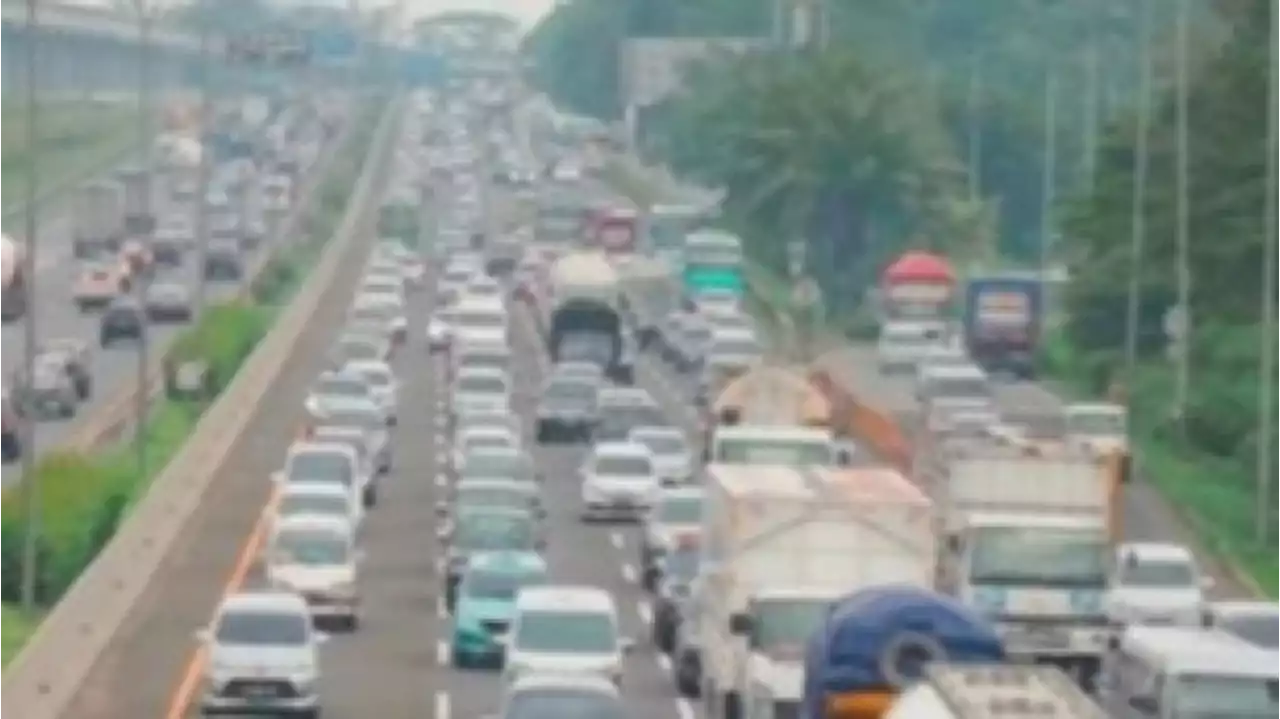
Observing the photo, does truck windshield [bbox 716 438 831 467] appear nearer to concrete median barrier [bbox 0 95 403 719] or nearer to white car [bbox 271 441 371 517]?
white car [bbox 271 441 371 517]

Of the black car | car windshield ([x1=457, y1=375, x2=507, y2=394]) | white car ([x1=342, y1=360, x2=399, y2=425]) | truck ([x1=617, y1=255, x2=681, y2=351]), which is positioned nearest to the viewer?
white car ([x1=342, y1=360, x2=399, y2=425])

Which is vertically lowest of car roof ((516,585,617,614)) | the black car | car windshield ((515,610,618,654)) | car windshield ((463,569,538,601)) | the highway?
the highway

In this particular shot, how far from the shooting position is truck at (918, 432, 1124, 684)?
4153 centimetres

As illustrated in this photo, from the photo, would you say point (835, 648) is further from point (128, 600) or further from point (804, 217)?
point (804, 217)

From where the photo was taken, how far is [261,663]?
3997 centimetres

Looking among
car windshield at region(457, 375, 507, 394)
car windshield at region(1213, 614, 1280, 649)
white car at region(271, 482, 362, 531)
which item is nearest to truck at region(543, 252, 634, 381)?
car windshield at region(457, 375, 507, 394)

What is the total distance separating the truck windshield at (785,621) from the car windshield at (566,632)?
318cm

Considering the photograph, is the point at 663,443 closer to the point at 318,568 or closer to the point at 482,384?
the point at 482,384

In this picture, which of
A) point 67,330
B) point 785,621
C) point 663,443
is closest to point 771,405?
point 663,443

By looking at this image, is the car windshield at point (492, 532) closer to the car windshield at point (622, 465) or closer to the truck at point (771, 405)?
the truck at point (771, 405)

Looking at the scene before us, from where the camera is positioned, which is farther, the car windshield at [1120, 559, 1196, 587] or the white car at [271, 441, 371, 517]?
the white car at [271, 441, 371, 517]

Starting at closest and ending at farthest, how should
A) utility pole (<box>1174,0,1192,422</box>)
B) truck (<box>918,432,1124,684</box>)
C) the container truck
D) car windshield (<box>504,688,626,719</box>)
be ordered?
car windshield (<box>504,688,626,719</box>), the container truck, truck (<box>918,432,1124,684</box>), utility pole (<box>1174,0,1192,422</box>)

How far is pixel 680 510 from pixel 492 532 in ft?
7.46

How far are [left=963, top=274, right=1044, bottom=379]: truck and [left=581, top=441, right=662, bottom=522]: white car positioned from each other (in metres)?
32.3
